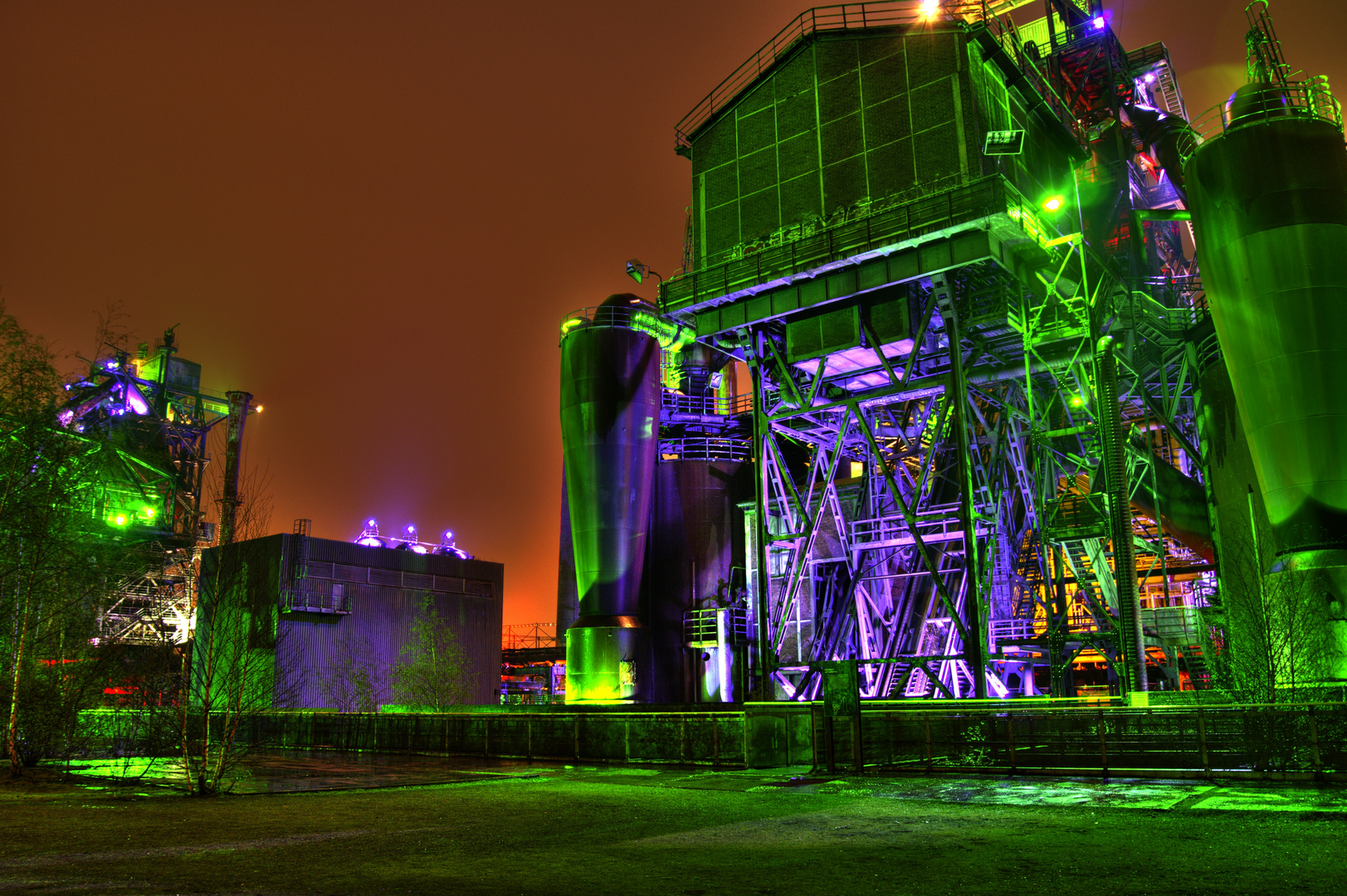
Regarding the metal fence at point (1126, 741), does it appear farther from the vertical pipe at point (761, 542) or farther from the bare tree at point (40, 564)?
the bare tree at point (40, 564)

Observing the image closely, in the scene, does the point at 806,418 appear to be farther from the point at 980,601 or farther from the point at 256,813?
the point at 256,813

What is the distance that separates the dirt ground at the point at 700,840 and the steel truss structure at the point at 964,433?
48.8 ft

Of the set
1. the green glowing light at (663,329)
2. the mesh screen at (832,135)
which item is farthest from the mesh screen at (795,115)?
the green glowing light at (663,329)

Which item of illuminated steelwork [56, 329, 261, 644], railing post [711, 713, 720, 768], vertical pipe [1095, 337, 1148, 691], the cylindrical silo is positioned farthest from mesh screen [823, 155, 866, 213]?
illuminated steelwork [56, 329, 261, 644]

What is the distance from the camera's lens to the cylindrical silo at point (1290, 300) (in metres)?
25.1

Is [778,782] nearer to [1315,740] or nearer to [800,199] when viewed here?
[1315,740]

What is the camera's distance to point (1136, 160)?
170 feet

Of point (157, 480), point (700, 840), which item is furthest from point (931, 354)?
point (157, 480)

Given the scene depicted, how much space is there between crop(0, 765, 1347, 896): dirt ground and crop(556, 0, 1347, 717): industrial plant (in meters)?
8.66

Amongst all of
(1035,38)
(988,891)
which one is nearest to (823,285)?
(988,891)

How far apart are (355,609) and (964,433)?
111ft

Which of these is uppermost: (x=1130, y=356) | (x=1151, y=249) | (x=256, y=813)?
(x=1151, y=249)

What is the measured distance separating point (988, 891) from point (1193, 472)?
38875 millimetres

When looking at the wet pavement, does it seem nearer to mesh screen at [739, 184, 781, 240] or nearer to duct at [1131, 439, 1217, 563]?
mesh screen at [739, 184, 781, 240]
